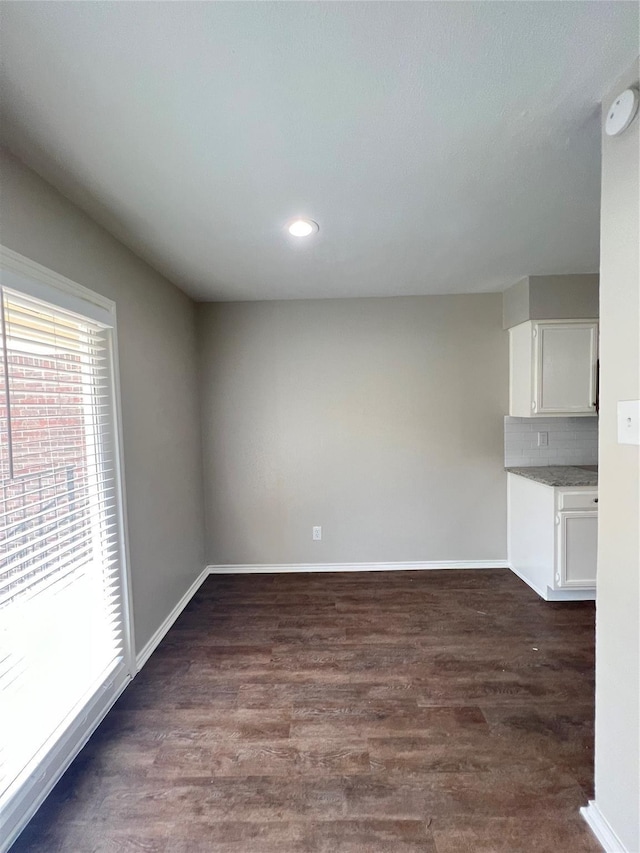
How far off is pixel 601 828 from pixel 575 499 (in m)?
1.84

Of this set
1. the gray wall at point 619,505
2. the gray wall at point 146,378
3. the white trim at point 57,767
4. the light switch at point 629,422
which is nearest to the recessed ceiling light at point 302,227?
the gray wall at point 146,378

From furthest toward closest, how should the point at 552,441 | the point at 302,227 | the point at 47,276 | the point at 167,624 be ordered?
the point at 552,441, the point at 167,624, the point at 302,227, the point at 47,276

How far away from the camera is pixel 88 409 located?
6.04ft

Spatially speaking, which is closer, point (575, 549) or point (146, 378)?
point (146, 378)

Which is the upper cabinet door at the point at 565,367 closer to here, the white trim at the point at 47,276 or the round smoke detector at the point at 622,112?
the round smoke detector at the point at 622,112

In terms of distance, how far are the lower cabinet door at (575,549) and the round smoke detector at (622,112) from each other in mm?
2324

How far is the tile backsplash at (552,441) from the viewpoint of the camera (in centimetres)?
322

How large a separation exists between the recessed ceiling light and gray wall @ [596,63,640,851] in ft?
3.90

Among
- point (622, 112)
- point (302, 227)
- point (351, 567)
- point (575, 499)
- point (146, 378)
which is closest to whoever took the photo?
point (622, 112)

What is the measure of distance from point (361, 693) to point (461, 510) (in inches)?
73.3

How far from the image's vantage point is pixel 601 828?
1.26m

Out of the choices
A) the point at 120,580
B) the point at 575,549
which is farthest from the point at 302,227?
the point at 575,549

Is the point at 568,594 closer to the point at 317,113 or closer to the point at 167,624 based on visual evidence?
the point at 167,624

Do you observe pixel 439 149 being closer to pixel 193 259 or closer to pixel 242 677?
pixel 193 259
